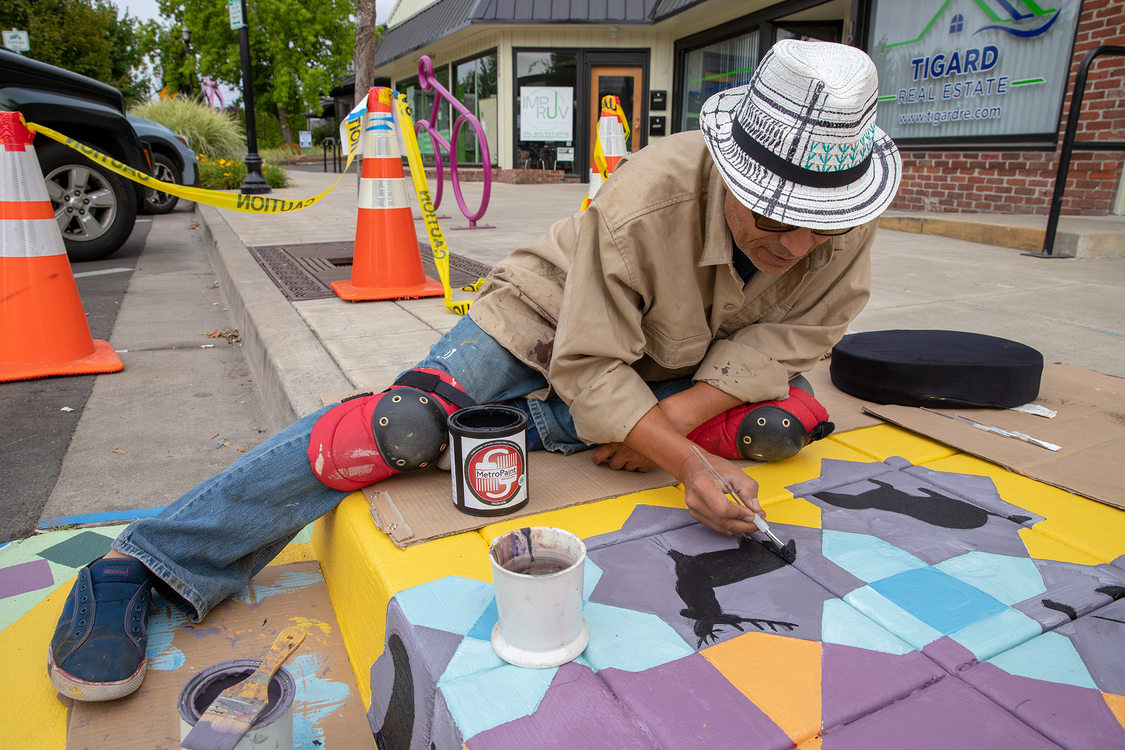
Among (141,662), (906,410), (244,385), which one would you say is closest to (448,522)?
(141,662)

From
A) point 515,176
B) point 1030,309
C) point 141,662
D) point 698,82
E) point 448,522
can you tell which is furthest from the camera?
point 515,176

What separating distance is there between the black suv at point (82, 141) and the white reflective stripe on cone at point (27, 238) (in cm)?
207

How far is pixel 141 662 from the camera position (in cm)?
144

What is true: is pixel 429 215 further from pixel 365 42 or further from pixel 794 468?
pixel 365 42

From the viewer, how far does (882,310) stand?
3.79 m

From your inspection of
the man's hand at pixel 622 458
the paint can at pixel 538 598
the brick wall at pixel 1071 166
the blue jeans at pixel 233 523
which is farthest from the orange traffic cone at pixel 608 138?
the paint can at pixel 538 598

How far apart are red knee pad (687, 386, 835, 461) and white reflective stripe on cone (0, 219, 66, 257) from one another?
3010 mm

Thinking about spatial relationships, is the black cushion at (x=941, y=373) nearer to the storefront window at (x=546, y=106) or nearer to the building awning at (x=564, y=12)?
the building awning at (x=564, y=12)

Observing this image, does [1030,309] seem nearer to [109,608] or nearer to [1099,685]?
[1099,685]

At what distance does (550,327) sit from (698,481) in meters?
0.60

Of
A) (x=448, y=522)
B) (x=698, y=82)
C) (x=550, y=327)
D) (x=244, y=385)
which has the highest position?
(x=698, y=82)

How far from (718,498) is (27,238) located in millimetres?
3261

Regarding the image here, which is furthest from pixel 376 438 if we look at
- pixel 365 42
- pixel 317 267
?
pixel 365 42

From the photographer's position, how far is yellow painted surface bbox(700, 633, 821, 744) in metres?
1.07
